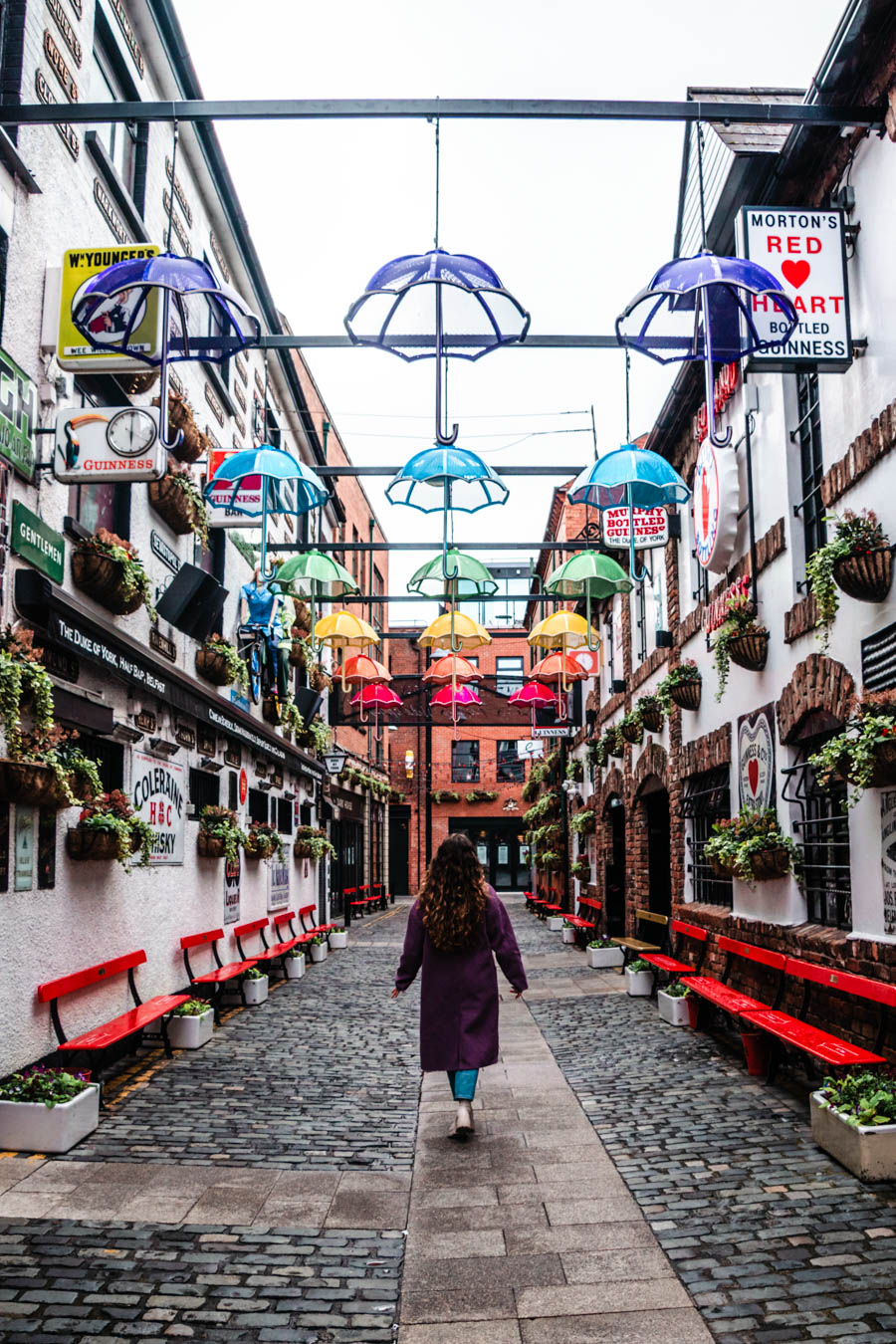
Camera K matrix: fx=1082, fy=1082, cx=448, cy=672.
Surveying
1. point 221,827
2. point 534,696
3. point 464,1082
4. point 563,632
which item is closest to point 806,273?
point 464,1082

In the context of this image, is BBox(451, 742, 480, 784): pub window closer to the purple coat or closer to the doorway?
the doorway

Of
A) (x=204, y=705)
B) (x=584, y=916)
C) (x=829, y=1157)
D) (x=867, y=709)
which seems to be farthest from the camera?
(x=584, y=916)

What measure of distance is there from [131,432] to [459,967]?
411 centimetres

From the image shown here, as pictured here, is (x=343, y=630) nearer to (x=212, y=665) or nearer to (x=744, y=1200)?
(x=212, y=665)

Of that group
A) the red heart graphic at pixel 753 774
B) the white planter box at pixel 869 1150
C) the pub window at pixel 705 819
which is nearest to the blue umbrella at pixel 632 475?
the red heart graphic at pixel 753 774

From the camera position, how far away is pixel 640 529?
12539 mm

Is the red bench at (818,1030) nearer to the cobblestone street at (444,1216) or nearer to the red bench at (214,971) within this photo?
the cobblestone street at (444,1216)

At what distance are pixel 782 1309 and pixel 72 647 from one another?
598 centimetres

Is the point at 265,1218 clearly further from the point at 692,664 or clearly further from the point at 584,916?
the point at 584,916

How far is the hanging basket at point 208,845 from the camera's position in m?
12.1

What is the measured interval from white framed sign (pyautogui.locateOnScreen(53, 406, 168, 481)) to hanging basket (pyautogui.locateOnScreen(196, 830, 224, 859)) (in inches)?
227

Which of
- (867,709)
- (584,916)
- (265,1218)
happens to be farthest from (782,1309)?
(584,916)

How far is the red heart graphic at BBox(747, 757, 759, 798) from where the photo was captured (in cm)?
970

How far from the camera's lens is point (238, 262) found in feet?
48.1
